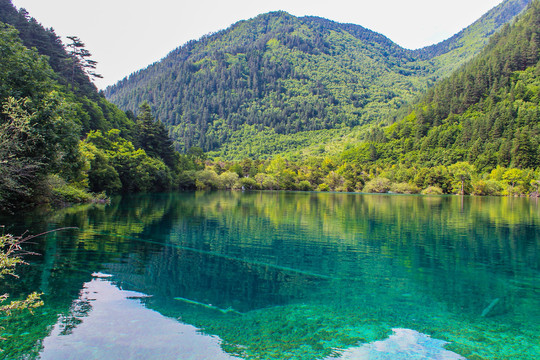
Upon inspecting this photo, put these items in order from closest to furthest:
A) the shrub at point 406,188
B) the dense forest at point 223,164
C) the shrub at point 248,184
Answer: the dense forest at point 223,164, the shrub at point 406,188, the shrub at point 248,184

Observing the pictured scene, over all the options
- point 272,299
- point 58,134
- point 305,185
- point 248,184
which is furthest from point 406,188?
point 272,299

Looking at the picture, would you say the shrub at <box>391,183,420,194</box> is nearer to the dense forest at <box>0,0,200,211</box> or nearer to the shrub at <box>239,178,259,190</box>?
the shrub at <box>239,178,259,190</box>

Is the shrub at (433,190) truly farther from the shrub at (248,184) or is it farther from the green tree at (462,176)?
the shrub at (248,184)

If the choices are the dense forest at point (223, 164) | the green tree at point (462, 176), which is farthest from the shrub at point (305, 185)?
the green tree at point (462, 176)

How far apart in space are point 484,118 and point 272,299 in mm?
140213

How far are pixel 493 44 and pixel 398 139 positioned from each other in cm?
7794

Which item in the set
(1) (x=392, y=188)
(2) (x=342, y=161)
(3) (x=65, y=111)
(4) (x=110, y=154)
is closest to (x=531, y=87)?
(1) (x=392, y=188)

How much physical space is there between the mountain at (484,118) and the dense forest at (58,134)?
9351 centimetres

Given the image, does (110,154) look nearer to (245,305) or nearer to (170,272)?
(170,272)

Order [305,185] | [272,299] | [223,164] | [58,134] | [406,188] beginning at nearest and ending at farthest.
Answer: [272,299] → [58,134] → [406,188] → [305,185] → [223,164]

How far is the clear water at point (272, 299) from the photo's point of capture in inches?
295

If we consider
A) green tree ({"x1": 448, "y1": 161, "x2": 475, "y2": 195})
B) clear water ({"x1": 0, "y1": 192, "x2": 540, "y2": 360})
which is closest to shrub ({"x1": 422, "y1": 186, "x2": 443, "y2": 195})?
green tree ({"x1": 448, "y1": 161, "x2": 475, "y2": 195})

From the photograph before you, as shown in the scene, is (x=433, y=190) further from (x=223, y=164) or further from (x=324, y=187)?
(x=223, y=164)

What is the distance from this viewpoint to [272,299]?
34.6 ft
